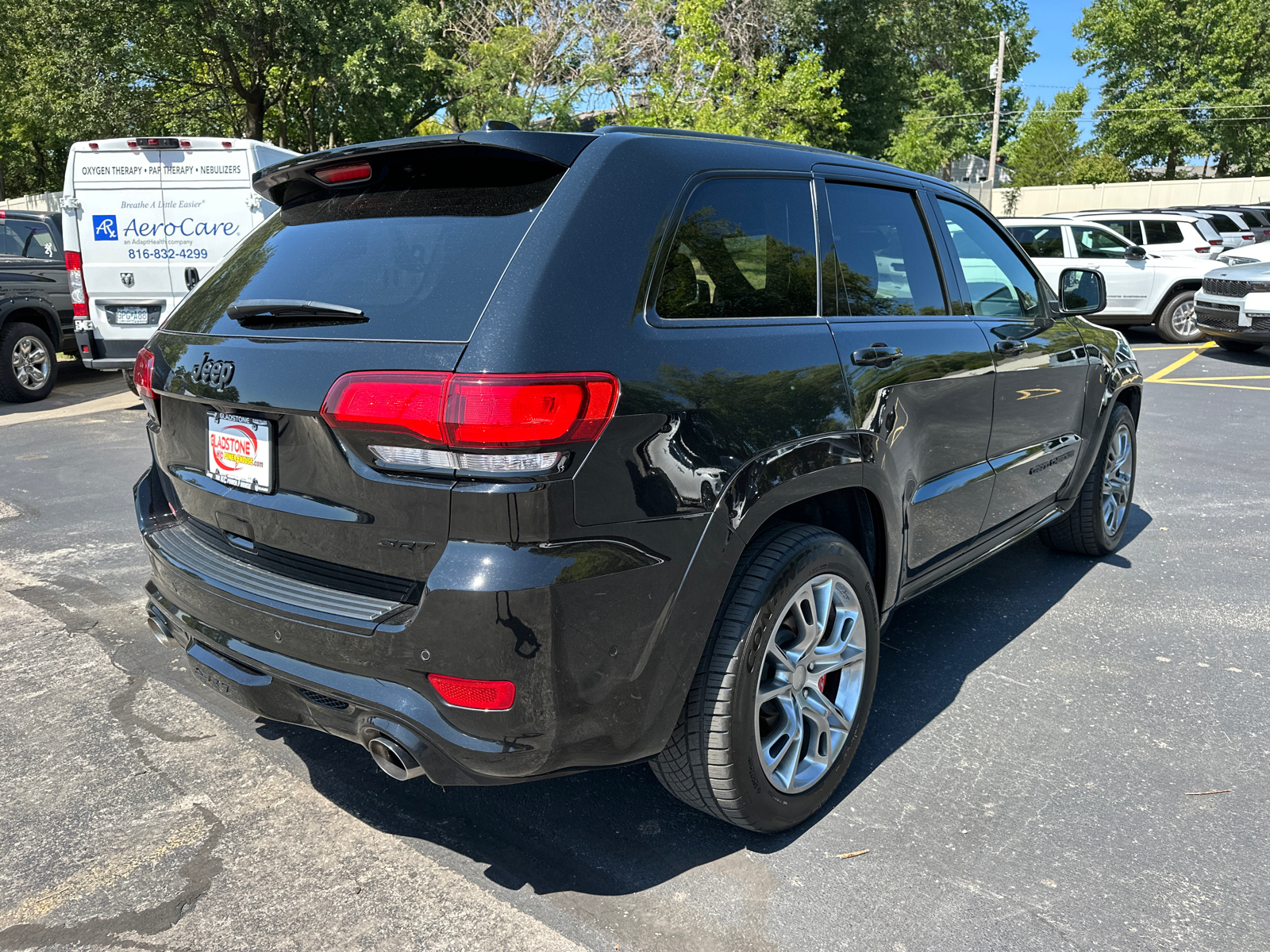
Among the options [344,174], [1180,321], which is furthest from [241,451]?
[1180,321]

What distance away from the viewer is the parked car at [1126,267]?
14.5 meters

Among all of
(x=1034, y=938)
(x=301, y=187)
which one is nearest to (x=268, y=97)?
(x=301, y=187)

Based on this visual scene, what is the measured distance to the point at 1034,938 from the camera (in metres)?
2.31

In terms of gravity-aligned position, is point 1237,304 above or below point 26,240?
below

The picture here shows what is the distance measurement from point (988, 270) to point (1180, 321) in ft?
42.0

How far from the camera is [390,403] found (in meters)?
2.08

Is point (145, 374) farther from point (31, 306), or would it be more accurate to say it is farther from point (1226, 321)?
point (1226, 321)

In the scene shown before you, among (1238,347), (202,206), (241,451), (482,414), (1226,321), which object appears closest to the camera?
(482,414)

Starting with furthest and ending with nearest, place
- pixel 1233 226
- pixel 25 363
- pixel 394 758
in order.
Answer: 1. pixel 1233 226
2. pixel 25 363
3. pixel 394 758

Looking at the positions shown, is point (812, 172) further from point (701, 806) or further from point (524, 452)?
point (701, 806)

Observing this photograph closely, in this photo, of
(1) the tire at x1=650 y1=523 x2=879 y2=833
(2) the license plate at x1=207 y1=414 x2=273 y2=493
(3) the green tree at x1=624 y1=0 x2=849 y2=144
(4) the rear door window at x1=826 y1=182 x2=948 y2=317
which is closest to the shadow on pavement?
(1) the tire at x1=650 y1=523 x2=879 y2=833

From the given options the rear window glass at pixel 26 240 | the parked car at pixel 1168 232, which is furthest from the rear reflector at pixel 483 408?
the parked car at pixel 1168 232

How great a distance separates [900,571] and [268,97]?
88.8 feet

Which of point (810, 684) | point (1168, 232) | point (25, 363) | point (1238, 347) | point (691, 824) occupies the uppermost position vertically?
point (1168, 232)
